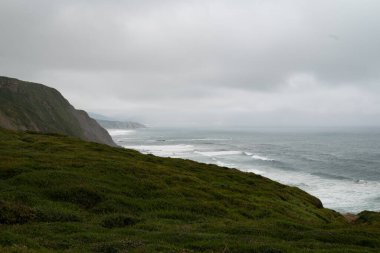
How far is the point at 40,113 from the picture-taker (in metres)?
153

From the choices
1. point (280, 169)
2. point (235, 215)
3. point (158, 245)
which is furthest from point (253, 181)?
point (280, 169)

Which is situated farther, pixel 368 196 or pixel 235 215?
pixel 368 196

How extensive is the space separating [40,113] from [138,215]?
463 feet

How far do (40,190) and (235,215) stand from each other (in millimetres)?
15633

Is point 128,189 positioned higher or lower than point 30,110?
lower

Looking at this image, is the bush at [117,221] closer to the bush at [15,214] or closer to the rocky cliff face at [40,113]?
the bush at [15,214]

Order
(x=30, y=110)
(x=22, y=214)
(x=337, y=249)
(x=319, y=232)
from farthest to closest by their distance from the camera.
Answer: (x=30, y=110), (x=319, y=232), (x=22, y=214), (x=337, y=249)

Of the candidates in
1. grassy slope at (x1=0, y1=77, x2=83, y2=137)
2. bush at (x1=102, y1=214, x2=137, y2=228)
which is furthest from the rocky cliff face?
bush at (x1=102, y1=214, x2=137, y2=228)

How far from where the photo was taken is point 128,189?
31.5 metres

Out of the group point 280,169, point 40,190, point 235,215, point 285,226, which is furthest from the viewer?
point 280,169

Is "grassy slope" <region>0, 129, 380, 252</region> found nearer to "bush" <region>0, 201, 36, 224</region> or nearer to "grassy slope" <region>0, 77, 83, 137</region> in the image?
"bush" <region>0, 201, 36, 224</region>

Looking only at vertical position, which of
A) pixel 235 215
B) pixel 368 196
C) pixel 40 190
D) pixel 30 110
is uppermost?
pixel 30 110

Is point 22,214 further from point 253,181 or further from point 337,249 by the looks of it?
point 253,181

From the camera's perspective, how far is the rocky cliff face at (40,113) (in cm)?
13251
